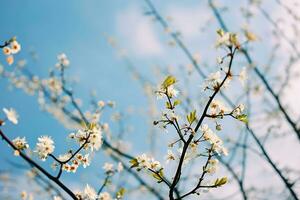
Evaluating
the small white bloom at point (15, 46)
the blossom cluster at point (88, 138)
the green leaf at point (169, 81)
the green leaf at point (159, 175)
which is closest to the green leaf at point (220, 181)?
the green leaf at point (159, 175)

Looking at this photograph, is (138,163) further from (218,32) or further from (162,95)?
(218,32)

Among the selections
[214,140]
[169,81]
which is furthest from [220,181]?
[169,81]

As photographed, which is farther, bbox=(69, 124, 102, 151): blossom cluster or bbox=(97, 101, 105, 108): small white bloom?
bbox=(97, 101, 105, 108): small white bloom

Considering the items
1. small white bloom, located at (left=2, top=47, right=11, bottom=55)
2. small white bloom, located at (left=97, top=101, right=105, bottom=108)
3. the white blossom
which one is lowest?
the white blossom

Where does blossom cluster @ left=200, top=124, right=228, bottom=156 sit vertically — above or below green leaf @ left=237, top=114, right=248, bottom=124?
below

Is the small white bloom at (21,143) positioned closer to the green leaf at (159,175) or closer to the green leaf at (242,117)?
the green leaf at (159,175)

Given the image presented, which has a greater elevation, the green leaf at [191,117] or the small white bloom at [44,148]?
the green leaf at [191,117]

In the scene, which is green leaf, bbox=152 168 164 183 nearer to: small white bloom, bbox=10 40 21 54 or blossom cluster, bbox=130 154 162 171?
blossom cluster, bbox=130 154 162 171

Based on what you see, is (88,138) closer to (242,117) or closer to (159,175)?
(159,175)

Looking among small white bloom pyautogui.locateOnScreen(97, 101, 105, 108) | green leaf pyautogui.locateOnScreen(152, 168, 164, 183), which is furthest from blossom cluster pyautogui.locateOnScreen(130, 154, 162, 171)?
small white bloom pyautogui.locateOnScreen(97, 101, 105, 108)

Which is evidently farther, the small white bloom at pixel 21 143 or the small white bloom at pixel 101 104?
the small white bloom at pixel 101 104

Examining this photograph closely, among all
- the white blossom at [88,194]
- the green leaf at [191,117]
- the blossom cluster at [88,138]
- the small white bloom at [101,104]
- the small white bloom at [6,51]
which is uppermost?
the small white bloom at [101,104]

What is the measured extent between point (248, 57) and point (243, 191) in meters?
2.24

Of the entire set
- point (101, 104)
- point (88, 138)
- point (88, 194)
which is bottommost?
point (88, 194)
